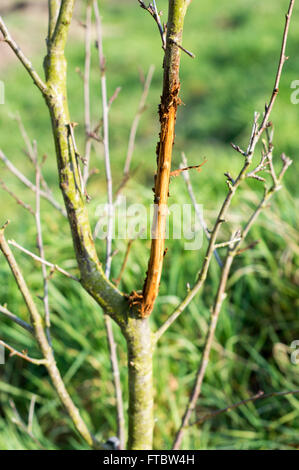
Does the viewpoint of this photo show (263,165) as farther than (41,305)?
No

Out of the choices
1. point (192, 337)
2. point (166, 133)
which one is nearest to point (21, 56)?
point (166, 133)

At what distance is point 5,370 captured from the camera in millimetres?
2055

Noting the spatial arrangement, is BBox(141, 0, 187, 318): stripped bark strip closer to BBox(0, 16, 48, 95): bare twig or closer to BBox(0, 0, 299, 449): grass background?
BBox(0, 16, 48, 95): bare twig

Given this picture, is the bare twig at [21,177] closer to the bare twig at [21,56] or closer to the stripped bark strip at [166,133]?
the bare twig at [21,56]

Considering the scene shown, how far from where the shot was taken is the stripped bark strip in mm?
634

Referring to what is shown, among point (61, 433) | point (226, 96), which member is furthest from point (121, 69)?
point (61, 433)

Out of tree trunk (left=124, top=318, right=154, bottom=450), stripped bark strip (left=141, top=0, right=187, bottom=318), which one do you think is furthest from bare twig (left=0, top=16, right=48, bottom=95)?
tree trunk (left=124, top=318, right=154, bottom=450)

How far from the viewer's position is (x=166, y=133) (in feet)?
2.27

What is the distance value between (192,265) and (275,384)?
2.06 ft

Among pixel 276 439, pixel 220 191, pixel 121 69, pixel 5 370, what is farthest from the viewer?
pixel 121 69

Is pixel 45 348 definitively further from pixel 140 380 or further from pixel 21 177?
pixel 21 177

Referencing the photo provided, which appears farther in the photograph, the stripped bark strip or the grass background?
the grass background
